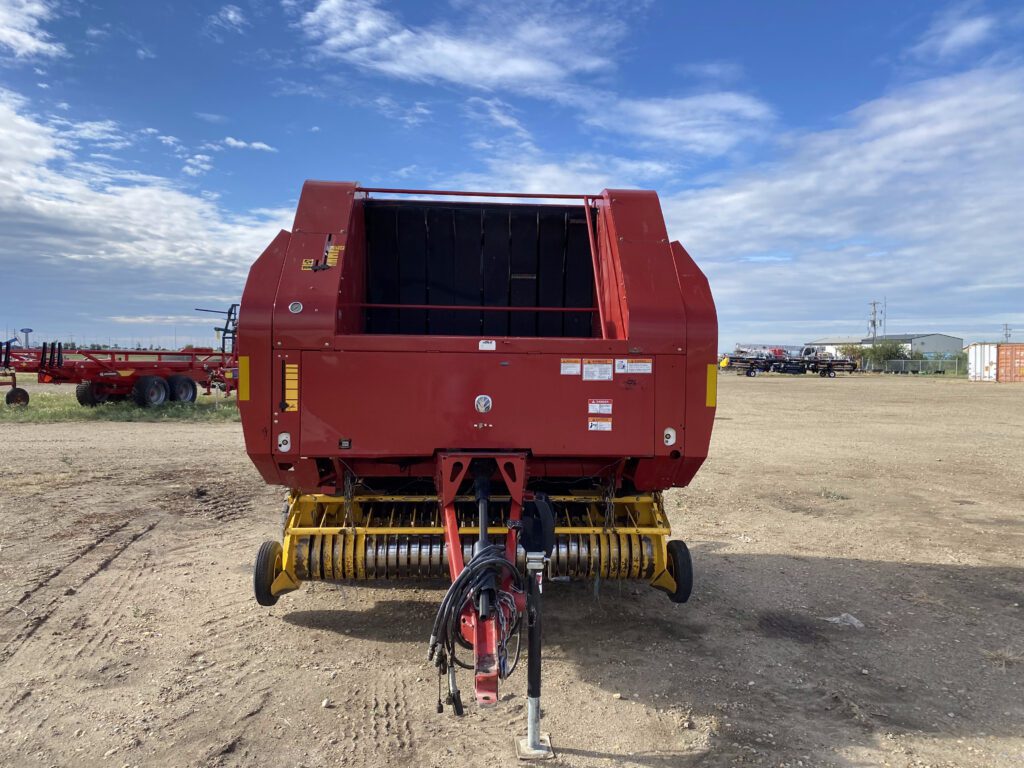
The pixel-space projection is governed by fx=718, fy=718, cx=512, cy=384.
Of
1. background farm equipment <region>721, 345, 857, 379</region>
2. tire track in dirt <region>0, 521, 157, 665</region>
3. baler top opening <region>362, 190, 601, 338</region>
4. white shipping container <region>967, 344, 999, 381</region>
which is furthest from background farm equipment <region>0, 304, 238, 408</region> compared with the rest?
white shipping container <region>967, 344, 999, 381</region>

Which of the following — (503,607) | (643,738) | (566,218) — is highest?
(566,218)

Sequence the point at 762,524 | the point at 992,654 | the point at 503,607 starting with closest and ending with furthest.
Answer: the point at 503,607 → the point at 992,654 → the point at 762,524

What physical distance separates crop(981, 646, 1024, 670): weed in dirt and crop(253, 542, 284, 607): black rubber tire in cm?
408

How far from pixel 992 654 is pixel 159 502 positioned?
7.39 meters

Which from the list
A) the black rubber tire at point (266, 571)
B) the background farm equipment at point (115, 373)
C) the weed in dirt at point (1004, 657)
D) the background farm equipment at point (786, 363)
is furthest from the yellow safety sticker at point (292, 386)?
the background farm equipment at point (786, 363)

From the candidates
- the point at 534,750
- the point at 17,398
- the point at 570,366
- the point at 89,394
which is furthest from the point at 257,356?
the point at 17,398

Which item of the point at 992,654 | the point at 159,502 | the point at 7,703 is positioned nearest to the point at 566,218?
the point at 992,654

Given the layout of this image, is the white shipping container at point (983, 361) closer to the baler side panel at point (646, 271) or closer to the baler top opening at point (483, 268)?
the baler top opening at point (483, 268)

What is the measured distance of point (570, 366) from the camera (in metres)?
3.82

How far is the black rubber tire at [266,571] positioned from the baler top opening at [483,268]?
5.76 ft

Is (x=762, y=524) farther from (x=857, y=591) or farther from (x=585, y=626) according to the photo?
(x=585, y=626)

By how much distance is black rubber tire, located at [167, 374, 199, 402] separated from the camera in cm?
1858

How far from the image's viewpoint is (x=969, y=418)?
1867cm

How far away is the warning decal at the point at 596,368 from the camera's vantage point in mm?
3826
